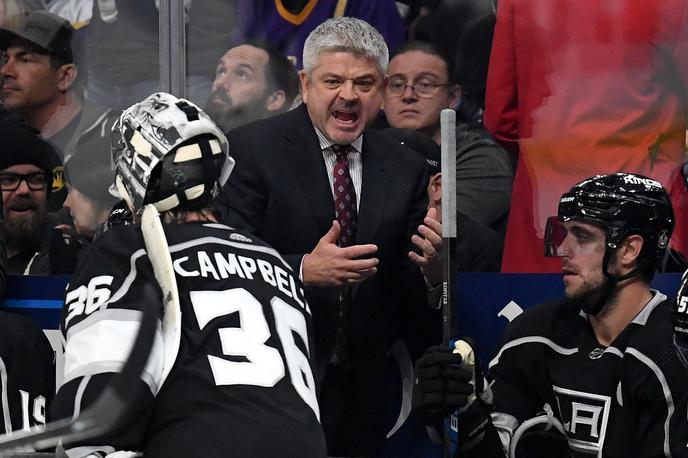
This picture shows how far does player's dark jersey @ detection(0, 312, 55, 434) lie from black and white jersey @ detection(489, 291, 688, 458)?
57.5 inches

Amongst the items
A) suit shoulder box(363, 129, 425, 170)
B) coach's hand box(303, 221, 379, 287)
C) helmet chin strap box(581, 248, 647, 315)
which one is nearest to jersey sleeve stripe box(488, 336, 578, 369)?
helmet chin strap box(581, 248, 647, 315)

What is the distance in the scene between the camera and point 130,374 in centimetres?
221

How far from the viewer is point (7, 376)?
14.5 ft

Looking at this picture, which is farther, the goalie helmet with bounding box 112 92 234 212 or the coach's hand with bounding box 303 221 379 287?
the coach's hand with bounding box 303 221 379 287

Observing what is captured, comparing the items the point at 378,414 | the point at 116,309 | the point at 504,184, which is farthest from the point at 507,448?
the point at 116,309

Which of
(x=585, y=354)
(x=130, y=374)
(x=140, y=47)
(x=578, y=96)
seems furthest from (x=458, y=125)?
(x=130, y=374)

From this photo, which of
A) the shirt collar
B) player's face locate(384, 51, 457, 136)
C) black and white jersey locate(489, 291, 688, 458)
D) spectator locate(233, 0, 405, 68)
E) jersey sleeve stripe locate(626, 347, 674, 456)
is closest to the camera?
jersey sleeve stripe locate(626, 347, 674, 456)

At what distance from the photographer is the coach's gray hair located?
4.45 m

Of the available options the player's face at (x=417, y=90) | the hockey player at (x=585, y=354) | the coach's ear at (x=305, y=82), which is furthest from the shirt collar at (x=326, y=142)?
the hockey player at (x=585, y=354)

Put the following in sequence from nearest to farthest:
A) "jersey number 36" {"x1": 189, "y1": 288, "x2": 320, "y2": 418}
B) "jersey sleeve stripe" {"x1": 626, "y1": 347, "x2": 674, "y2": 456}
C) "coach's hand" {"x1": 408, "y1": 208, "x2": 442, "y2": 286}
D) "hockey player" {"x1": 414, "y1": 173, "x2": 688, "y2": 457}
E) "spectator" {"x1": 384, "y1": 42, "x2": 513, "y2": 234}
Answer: "jersey number 36" {"x1": 189, "y1": 288, "x2": 320, "y2": 418}, "jersey sleeve stripe" {"x1": 626, "y1": 347, "x2": 674, "y2": 456}, "hockey player" {"x1": 414, "y1": 173, "x2": 688, "y2": 457}, "coach's hand" {"x1": 408, "y1": 208, "x2": 442, "y2": 286}, "spectator" {"x1": 384, "y1": 42, "x2": 513, "y2": 234}

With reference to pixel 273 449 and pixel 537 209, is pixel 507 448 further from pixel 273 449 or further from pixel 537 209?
pixel 273 449

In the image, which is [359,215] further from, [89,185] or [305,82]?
[89,185]

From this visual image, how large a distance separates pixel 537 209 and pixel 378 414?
0.85m

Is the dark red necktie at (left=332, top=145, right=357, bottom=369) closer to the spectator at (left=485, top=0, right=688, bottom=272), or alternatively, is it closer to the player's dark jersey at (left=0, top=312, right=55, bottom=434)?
the spectator at (left=485, top=0, right=688, bottom=272)
